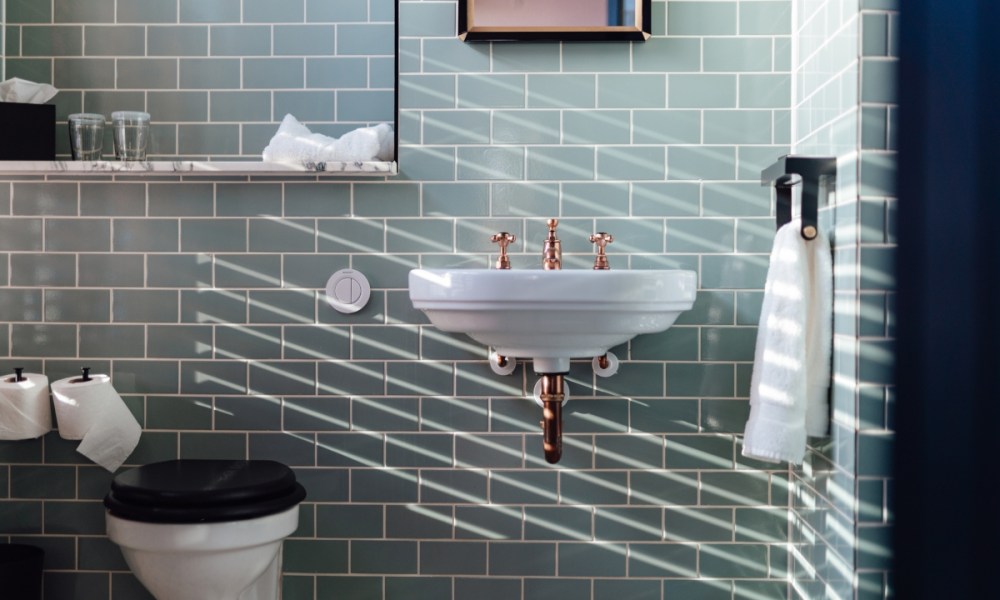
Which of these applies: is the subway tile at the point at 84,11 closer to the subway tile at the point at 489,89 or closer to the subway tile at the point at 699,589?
the subway tile at the point at 489,89

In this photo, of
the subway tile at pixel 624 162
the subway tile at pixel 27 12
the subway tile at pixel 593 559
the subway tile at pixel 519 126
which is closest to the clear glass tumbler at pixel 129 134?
the subway tile at pixel 27 12

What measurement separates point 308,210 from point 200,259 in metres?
0.31

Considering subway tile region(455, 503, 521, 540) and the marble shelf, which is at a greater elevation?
the marble shelf

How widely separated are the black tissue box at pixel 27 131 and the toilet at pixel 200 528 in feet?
2.89

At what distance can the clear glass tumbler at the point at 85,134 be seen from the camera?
2115 mm

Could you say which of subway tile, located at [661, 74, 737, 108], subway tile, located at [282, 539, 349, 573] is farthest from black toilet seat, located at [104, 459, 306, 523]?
subway tile, located at [661, 74, 737, 108]

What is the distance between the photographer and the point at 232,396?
7.20 ft

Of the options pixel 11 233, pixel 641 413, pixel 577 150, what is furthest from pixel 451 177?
pixel 11 233

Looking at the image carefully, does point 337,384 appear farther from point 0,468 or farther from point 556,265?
point 0,468

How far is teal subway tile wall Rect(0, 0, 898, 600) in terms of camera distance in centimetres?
214

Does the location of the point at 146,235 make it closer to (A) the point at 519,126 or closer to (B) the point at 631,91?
(A) the point at 519,126

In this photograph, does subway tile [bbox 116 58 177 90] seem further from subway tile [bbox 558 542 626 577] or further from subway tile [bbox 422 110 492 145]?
subway tile [bbox 558 542 626 577]

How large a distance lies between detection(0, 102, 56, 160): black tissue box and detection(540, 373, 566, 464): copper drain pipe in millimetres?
1378

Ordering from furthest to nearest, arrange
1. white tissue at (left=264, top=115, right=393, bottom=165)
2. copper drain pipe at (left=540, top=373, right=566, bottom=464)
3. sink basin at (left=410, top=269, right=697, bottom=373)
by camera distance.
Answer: white tissue at (left=264, top=115, right=393, bottom=165)
copper drain pipe at (left=540, top=373, right=566, bottom=464)
sink basin at (left=410, top=269, right=697, bottom=373)
